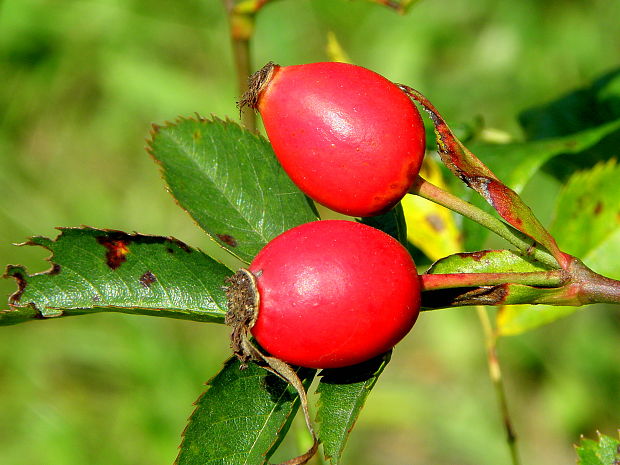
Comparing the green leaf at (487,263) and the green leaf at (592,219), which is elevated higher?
the green leaf at (487,263)

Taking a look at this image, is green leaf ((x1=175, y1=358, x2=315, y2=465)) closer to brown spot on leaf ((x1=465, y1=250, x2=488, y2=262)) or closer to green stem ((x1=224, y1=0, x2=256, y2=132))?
brown spot on leaf ((x1=465, y1=250, x2=488, y2=262))

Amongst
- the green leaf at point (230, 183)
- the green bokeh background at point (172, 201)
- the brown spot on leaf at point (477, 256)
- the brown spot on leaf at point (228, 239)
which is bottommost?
the green bokeh background at point (172, 201)

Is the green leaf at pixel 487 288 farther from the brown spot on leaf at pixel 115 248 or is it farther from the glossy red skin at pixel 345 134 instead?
the brown spot on leaf at pixel 115 248

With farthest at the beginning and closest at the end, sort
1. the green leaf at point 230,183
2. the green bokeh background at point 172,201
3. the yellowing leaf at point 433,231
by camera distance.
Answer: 1. the green bokeh background at point 172,201
2. the yellowing leaf at point 433,231
3. the green leaf at point 230,183

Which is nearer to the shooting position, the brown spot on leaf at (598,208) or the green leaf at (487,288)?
the green leaf at (487,288)

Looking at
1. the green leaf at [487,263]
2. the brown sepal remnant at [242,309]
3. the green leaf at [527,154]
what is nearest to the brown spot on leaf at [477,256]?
the green leaf at [487,263]

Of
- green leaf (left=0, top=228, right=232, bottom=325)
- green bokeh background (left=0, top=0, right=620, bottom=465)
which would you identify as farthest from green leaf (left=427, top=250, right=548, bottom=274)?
green bokeh background (left=0, top=0, right=620, bottom=465)

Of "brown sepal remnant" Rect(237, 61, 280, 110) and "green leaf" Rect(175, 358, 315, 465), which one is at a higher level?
"brown sepal remnant" Rect(237, 61, 280, 110)
